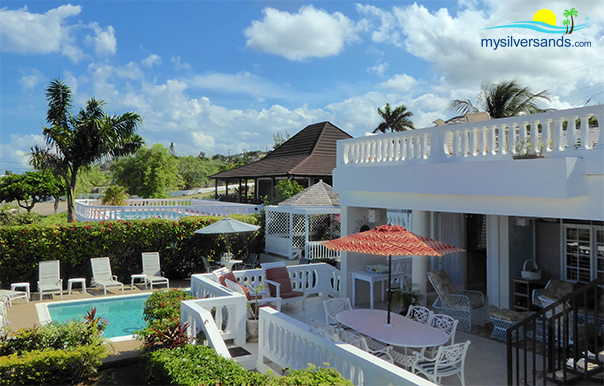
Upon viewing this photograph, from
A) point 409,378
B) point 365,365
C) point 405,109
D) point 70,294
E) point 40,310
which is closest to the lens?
point 409,378

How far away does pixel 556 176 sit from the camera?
627 cm

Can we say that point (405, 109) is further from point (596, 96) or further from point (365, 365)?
point (365, 365)

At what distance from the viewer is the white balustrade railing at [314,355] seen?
459 cm

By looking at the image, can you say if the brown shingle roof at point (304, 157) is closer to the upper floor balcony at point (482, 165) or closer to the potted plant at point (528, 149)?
the upper floor balcony at point (482, 165)

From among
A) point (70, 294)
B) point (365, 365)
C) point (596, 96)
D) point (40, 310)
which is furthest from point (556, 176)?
point (70, 294)

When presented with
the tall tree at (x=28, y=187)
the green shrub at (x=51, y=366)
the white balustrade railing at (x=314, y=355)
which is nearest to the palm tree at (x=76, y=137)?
the tall tree at (x=28, y=187)

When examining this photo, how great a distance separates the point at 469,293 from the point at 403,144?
387 cm

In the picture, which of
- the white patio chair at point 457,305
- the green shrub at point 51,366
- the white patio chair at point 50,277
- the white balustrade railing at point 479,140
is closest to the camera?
the green shrub at point 51,366

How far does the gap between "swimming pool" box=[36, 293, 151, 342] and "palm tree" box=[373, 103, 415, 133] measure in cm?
3334

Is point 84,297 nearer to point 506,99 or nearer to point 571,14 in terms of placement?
point 571,14

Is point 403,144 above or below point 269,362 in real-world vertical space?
above

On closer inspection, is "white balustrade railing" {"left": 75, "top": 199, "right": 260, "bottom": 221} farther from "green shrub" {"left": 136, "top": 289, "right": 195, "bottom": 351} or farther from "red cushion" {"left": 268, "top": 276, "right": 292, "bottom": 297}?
"green shrub" {"left": 136, "top": 289, "right": 195, "bottom": 351}

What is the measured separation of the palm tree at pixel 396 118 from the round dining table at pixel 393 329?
119 feet

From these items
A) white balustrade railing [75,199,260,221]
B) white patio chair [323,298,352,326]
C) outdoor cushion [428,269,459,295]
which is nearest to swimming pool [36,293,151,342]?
white patio chair [323,298,352,326]
